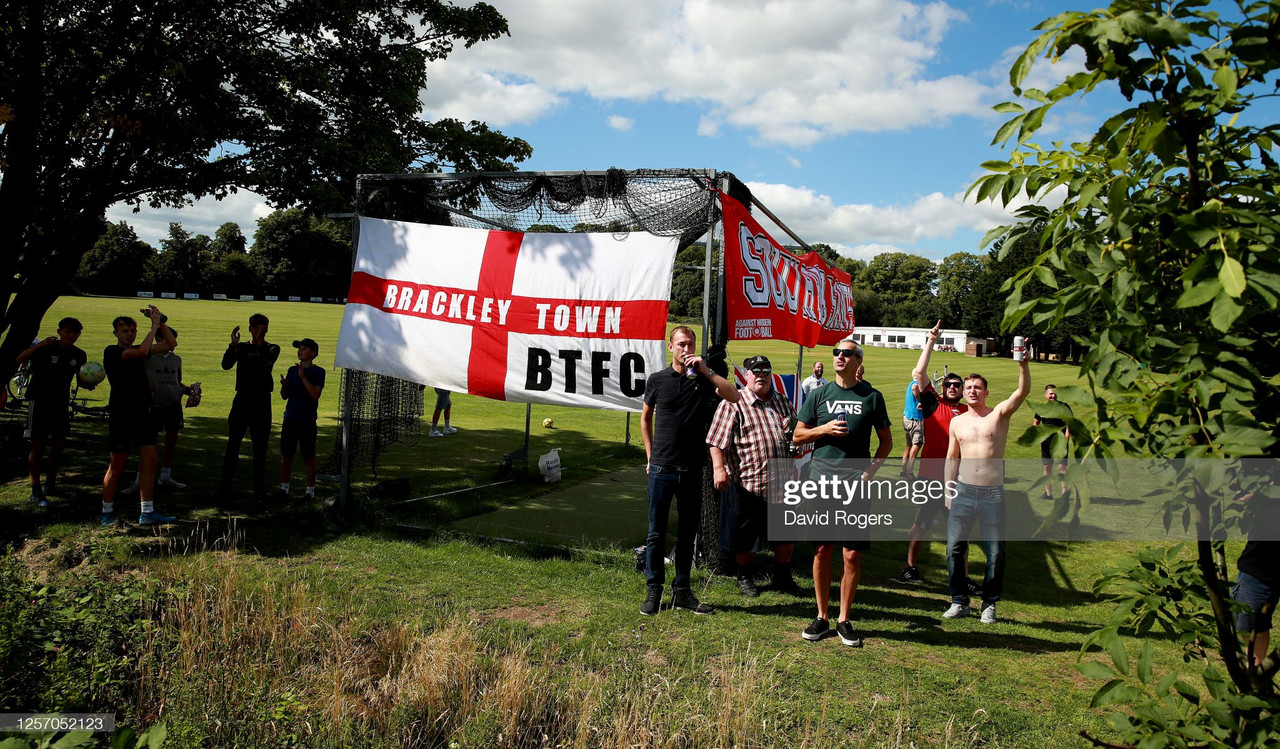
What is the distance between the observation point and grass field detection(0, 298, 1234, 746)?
3.70 m

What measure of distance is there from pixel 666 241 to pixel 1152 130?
5500mm

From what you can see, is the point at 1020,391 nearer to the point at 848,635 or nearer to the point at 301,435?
the point at 848,635

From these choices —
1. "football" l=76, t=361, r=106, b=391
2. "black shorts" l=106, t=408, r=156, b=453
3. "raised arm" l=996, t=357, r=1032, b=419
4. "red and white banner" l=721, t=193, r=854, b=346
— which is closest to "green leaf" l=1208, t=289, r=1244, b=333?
"raised arm" l=996, t=357, r=1032, b=419

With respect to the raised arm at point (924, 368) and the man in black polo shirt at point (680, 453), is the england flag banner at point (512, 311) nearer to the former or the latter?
the man in black polo shirt at point (680, 453)

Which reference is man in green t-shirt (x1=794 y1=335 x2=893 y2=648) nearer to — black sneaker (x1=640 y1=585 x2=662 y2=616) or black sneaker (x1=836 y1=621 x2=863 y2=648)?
black sneaker (x1=836 y1=621 x2=863 y2=648)

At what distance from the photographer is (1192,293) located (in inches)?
57.7

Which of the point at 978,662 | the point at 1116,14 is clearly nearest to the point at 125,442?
the point at 978,662

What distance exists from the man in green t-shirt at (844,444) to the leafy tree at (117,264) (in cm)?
8680

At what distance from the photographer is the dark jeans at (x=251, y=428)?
8.37 meters

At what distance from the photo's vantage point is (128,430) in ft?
23.8

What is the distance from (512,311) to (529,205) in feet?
3.93

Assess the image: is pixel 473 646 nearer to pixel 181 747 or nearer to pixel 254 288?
pixel 181 747

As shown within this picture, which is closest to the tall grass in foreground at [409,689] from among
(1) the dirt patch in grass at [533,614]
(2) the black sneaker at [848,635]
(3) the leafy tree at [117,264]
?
(1) the dirt patch in grass at [533,614]

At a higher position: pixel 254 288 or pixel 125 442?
pixel 254 288
